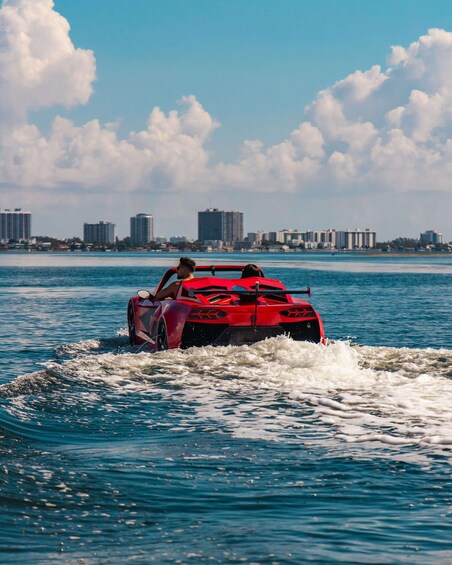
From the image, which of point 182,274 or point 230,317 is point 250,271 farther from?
point 230,317

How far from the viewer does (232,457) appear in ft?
25.3

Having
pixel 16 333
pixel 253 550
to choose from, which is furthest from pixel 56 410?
pixel 16 333

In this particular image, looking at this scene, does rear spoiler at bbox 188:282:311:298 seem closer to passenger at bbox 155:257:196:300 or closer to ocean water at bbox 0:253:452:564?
ocean water at bbox 0:253:452:564

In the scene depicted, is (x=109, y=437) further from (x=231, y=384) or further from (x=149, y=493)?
(x=231, y=384)

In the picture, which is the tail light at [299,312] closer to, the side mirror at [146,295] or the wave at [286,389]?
the wave at [286,389]

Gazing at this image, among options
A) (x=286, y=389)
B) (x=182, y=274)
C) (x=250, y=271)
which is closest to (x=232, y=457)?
(x=286, y=389)

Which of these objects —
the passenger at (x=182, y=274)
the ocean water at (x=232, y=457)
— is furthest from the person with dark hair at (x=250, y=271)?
the ocean water at (x=232, y=457)

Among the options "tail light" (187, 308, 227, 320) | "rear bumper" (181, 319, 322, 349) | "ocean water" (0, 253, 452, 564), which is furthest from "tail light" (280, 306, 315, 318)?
"tail light" (187, 308, 227, 320)

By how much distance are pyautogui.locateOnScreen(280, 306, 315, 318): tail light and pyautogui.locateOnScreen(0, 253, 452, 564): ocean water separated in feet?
2.14

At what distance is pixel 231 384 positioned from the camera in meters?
11.9

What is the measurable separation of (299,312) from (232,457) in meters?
7.00

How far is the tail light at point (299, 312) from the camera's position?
47.5 feet

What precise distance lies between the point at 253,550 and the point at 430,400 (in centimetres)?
549

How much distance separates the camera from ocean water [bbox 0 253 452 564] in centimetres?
557
